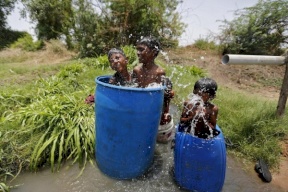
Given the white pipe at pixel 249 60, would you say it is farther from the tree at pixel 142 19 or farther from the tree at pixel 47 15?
the tree at pixel 47 15

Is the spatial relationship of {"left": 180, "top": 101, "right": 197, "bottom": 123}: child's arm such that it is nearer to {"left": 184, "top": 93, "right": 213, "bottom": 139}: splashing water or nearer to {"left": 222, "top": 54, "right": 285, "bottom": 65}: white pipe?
{"left": 184, "top": 93, "right": 213, "bottom": 139}: splashing water

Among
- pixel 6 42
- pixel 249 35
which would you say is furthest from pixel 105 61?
pixel 6 42

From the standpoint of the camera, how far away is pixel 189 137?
2.11 metres

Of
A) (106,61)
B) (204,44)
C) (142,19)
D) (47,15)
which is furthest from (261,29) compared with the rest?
(47,15)

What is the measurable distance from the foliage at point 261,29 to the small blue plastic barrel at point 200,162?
7.40 meters

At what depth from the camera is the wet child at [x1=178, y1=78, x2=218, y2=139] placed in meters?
2.17

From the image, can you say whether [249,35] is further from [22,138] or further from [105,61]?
[22,138]

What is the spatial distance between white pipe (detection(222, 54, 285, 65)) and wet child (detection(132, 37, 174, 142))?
672mm

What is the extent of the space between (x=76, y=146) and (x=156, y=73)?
3.83ft

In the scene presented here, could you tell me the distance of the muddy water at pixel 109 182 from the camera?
2.26m

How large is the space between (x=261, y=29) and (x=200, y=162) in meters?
7.74

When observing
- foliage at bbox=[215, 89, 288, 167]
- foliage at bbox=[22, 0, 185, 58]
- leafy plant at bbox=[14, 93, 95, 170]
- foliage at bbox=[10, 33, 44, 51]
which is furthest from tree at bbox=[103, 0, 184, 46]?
foliage at bbox=[10, 33, 44, 51]

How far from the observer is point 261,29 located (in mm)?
8414

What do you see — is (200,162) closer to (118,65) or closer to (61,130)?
(118,65)
